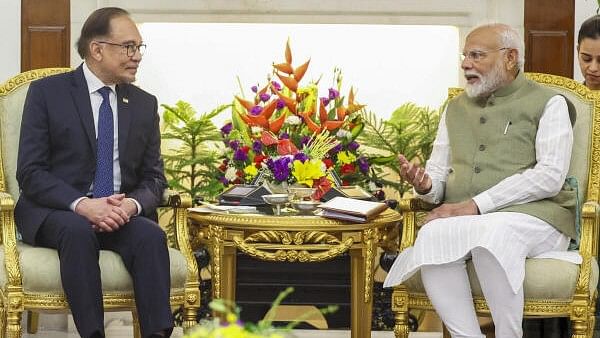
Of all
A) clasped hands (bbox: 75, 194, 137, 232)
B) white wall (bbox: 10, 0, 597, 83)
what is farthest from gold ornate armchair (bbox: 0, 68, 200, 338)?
white wall (bbox: 10, 0, 597, 83)

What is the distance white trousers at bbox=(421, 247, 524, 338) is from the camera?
4414mm

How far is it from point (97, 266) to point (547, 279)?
5.60 feet

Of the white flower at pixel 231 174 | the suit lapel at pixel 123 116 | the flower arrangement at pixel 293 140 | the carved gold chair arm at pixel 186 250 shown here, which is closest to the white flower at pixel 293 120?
the flower arrangement at pixel 293 140

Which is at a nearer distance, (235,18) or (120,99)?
(120,99)

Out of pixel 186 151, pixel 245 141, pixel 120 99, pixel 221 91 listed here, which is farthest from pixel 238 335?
pixel 221 91

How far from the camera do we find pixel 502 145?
479cm

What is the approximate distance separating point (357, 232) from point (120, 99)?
112cm

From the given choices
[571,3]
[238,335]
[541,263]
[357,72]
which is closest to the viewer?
[238,335]

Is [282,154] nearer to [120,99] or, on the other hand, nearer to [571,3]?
[120,99]

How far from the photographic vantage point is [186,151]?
6.17 m

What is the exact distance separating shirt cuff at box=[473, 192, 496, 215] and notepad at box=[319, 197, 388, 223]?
1.30 feet

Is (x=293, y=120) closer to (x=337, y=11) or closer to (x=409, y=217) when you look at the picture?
(x=409, y=217)

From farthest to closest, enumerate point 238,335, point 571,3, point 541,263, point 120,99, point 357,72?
point 357,72 → point 571,3 → point 120,99 → point 541,263 → point 238,335

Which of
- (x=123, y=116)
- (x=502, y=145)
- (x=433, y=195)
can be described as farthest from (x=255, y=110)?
(x=502, y=145)
